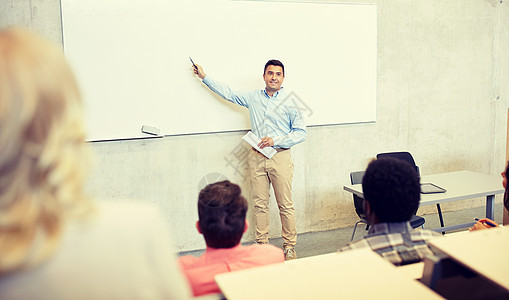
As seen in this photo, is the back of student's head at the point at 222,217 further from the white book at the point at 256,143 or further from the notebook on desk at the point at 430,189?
the notebook on desk at the point at 430,189

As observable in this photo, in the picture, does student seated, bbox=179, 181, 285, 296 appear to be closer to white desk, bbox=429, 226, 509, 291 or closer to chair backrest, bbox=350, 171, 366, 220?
white desk, bbox=429, 226, 509, 291

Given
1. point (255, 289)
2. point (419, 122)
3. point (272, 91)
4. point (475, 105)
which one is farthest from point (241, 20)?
point (255, 289)

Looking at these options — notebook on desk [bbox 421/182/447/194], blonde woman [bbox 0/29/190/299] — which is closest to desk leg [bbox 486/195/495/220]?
notebook on desk [bbox 421/182/447/194]

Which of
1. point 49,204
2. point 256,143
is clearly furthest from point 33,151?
point 256,143

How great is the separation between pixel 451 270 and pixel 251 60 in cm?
326

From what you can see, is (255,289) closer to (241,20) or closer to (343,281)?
(343,281)

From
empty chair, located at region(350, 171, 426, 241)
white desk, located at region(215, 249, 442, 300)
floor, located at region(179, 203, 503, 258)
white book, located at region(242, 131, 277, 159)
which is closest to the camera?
white desk, located at region(215, 249, 442, 300)

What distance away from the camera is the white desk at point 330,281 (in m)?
1.15

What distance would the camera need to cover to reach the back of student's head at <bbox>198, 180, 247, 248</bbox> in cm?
187

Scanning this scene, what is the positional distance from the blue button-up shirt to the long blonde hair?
342 centimetres

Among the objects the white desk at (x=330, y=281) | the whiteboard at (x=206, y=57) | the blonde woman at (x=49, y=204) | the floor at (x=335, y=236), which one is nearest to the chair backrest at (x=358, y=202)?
the floor at (x=335, y=236)

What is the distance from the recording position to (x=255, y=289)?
1229 millimetres

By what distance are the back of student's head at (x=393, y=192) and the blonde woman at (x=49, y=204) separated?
1.25m

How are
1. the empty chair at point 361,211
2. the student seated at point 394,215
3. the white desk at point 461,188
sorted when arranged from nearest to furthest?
the student seated at point 394,215, the white desk at point 461,188, the empty chair at point 361,211
